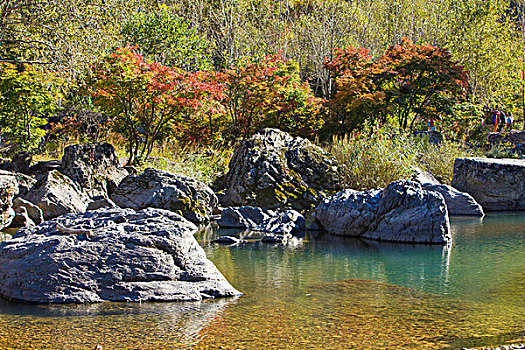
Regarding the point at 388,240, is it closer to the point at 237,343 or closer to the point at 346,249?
the point at 346,249

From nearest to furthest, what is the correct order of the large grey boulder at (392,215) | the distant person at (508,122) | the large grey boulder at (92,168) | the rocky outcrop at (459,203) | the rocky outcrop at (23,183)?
the large grey boulder at (392,215)
the rocky outcrop at (23,183)
the large grey boulder at (92,168)
the rocky outcrop at (459,203)
the distant person at (508,122)

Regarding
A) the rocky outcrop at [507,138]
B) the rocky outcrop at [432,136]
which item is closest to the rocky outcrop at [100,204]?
the rocky outcrop at [432,136]

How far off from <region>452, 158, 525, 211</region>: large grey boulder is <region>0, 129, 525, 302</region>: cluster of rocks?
0.08 feet

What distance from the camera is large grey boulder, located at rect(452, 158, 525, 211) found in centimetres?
1305

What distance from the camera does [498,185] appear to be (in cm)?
1309

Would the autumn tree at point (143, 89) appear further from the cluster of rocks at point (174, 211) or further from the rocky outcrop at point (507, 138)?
the rocky outcrop at point (507, 138)

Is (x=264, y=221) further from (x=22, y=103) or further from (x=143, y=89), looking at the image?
(x=22, y=103)

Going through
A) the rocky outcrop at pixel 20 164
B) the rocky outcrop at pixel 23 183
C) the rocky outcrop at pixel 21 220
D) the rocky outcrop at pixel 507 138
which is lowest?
the rocky outcrop at pixel 21 220

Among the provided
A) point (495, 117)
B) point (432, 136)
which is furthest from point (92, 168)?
point (495, 117)

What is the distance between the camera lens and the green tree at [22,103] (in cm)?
1534

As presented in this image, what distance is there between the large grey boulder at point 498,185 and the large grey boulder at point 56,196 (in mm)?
9313

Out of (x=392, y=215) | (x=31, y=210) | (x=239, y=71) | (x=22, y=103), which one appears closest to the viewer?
(x=392, y=215)

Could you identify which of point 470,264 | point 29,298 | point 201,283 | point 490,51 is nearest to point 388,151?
point 470,264

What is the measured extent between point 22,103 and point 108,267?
43.3ft
